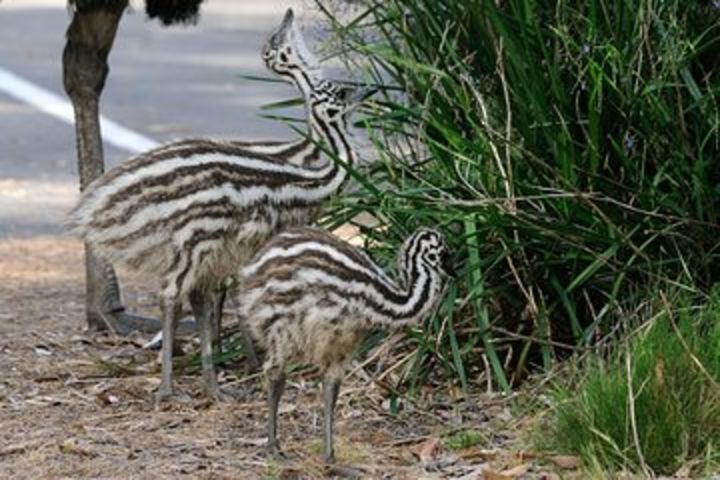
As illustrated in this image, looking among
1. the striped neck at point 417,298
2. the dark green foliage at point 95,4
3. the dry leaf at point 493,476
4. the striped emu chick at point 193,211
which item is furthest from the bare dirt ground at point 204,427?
the dark green foliage at point 95,4

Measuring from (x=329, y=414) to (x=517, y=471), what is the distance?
0.52 m

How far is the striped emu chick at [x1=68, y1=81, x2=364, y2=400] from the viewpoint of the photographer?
7.06 meters

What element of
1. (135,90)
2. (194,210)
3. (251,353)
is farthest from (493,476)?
(135,90)

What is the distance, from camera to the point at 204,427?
693cm

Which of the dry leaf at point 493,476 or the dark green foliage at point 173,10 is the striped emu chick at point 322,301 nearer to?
the dry leaf at point 493,476

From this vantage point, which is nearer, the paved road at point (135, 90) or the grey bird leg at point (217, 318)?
the grey bird leg at point (217, 318)

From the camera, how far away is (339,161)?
7.23 meters

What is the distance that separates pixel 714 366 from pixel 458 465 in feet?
2.34

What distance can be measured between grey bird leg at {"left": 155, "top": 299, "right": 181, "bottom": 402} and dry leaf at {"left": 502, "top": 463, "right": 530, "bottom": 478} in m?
1.30

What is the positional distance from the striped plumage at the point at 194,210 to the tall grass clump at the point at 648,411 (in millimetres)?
1138

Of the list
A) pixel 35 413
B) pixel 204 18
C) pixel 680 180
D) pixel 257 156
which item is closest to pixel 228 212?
pixel 257 156

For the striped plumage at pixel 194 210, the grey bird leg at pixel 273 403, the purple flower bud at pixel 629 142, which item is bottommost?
the grey bird leg at pixel 273 403

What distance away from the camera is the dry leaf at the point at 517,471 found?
20.7 feet

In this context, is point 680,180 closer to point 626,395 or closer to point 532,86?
point 532,86
